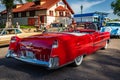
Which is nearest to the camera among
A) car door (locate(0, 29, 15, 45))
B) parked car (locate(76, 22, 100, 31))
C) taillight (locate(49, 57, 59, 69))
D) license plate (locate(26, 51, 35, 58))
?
taillight (locate(49, 57, 59, 69))

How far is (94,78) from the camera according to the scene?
6.07 meters

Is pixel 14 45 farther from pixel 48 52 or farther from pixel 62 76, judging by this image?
pixel 62 76

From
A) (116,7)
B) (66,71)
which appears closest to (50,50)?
(66,71)

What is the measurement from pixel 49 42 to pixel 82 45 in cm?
133

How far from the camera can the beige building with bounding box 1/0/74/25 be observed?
45.3 meters

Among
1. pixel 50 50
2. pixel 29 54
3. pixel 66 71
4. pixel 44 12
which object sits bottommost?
pixel 66 71

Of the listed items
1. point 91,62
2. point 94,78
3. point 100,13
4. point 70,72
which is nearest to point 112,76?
point 94,78

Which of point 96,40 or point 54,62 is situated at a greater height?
point 96,40

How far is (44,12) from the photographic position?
45594mm

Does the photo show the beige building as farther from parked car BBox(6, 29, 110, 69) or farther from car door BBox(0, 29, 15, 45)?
parked car BBox(6, 29, 110, 69)

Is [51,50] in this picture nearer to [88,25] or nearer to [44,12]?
[88,25]

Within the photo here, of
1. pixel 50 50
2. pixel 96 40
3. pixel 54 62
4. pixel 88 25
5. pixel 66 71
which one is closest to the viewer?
pixel 54 62

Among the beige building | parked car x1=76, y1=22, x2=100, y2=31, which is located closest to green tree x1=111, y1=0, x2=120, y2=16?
the beige building

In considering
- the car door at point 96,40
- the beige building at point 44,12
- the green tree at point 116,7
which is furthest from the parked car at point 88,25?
the green tree at point 116,7
